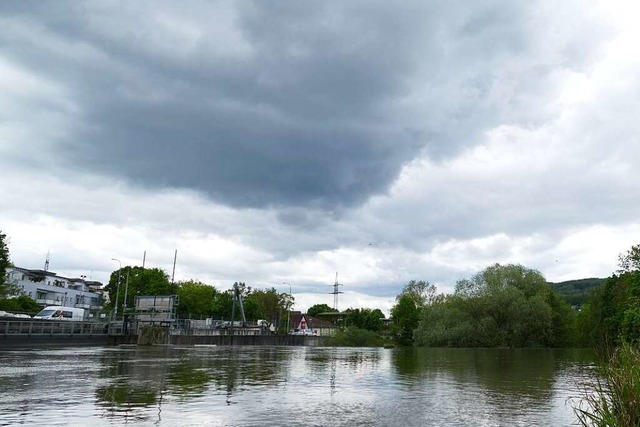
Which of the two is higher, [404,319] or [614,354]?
[404,319]

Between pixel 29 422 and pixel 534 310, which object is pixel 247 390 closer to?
pixel 29 422

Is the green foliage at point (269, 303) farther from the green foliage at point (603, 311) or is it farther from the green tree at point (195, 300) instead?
the green foliage at point (603, 311)

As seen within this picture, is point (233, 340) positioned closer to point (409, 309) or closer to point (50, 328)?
point (50, 328)

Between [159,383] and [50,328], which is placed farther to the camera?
[50,328]

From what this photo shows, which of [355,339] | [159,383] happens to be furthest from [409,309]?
[159,383]

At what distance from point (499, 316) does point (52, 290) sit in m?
117

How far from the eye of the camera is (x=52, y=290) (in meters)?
147

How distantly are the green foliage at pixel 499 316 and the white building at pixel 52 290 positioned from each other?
82.1m

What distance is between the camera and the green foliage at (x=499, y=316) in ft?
255

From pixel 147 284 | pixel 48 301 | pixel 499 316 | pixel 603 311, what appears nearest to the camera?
pixel 499 316

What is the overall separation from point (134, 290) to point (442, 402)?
406 feet

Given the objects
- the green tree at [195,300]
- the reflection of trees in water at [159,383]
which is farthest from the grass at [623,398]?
the green tree at [195,300]

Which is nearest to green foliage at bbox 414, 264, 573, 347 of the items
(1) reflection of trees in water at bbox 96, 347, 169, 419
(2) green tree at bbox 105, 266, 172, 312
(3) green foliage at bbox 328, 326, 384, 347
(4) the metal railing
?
(3) green foliage at bbox 328, 326, 384, 347

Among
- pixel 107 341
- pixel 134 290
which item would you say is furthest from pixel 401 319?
pixel 107 341
